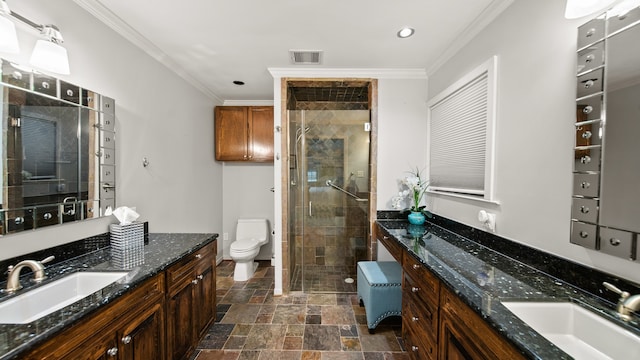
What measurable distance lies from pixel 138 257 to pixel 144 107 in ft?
4.27

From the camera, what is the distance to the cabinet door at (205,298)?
1792 mm

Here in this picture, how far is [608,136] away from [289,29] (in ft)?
6.28

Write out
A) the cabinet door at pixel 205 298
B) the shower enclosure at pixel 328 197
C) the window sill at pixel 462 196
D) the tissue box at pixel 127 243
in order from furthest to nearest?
the shower enclosure at pixel 328 197, the cabinet door at pixel 205 298, the window sill at pixel 462 196, the tissue box at pixel 127 243

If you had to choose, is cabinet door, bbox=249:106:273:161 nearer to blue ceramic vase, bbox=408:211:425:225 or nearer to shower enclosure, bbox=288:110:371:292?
shower enclosure, bbox=288:110:371:292

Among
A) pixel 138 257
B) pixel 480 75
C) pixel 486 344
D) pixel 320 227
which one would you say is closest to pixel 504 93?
pixel 480 75

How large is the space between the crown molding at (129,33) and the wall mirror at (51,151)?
544 millimetres

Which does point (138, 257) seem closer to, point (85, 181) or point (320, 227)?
point (85, 181)

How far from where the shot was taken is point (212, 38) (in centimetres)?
193

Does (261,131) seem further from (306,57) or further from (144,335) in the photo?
(144,335)

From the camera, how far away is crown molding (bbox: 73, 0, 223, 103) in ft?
5.05

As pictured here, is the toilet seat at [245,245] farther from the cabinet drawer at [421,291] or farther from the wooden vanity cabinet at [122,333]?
the cabinet drawer at [421,291]

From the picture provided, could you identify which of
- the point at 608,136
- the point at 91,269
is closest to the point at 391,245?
the point at 608,136

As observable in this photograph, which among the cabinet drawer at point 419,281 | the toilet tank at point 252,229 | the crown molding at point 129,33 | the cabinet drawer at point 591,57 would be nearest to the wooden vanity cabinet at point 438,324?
the cabinet drawer at point 419,281

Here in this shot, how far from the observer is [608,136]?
941 millimetres
